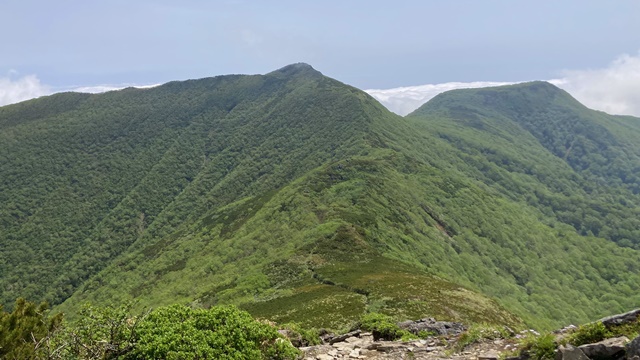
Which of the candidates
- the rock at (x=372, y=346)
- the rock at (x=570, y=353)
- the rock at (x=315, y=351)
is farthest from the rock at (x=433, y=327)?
the rock at (x=570, y=353)

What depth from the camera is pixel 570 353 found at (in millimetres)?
10688

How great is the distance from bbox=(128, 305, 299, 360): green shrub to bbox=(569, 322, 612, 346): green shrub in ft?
31.9

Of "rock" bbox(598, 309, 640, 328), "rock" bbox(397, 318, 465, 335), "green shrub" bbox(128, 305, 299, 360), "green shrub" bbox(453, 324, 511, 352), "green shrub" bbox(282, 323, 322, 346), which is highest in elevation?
"rock" bbox(598, 309, 640, 328)

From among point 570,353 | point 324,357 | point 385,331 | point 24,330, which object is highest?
point 570,353

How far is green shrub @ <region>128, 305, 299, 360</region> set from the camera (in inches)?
557

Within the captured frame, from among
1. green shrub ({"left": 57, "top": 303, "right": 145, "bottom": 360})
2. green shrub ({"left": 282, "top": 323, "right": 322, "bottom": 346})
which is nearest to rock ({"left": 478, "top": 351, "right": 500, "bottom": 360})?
green shrub ({"left": 282, "top": 323, "right": 322, "bottom": 346})

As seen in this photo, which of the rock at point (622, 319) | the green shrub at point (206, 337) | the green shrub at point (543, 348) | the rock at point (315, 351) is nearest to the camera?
the green shrub at point (543, 348)

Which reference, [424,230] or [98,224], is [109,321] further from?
[98,224]

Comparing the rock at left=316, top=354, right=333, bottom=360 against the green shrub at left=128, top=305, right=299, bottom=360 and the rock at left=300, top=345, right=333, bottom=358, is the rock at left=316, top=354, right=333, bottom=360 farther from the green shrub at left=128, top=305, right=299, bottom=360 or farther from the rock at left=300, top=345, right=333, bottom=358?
the green shrub at left=128, top=305, right=299, bottom=360

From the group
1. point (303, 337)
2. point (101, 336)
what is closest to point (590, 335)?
point (303, 337)

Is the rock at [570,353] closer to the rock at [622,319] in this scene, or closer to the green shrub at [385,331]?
the rock at [622,319]

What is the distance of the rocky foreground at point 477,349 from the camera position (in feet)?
34.8

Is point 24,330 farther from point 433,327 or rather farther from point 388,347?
point 433,327

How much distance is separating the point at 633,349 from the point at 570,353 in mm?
1369
